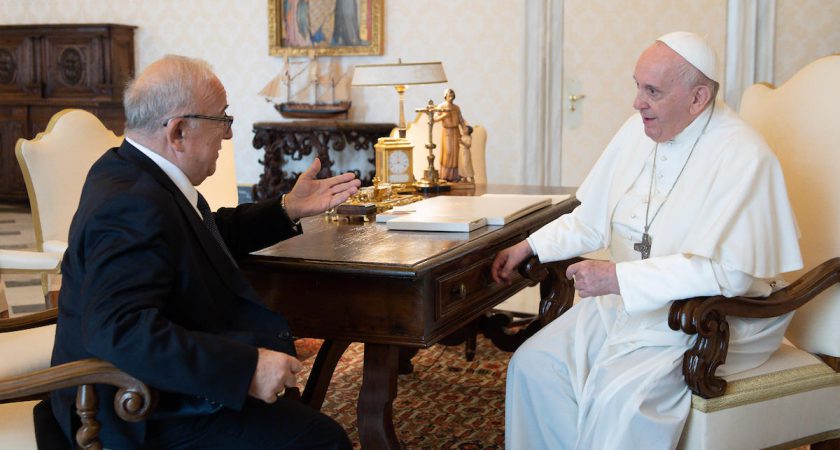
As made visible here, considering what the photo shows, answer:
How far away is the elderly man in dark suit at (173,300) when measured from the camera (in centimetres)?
201

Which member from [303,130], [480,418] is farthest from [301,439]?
[303,130]

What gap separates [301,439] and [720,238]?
4.14ft

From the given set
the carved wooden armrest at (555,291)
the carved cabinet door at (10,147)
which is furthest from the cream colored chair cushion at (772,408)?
the carved cabinet door at (10,147)

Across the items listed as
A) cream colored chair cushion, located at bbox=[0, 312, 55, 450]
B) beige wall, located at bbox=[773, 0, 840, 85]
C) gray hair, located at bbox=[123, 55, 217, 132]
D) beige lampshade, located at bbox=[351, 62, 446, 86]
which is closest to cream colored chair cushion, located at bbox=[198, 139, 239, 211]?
beige lampshade, located at bbox=[351, 62, 446, 86]

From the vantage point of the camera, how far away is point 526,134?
8766mm

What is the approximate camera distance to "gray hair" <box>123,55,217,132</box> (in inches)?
90.1

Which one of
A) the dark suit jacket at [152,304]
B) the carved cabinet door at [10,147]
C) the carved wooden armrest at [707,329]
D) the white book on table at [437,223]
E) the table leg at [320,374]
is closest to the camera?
the dark suit jacket at [152,304]

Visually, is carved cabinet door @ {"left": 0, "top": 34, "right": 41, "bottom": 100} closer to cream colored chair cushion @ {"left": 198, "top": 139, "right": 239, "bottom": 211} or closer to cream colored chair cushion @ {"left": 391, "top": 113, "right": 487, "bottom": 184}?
cream colored chair cushion @ {"left": 198, "top": 139, "right": 239, "bottom": 211}

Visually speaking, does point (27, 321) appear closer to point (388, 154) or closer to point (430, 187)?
point (388, 154)

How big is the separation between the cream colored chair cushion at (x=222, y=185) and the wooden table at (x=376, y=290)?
5.73ft

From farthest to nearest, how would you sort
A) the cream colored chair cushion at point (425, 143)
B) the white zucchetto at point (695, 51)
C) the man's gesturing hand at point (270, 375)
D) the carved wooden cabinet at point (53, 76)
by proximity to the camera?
1. the carved wooden cabinet at point (53, 76)
2. the cream colored chair cushion at point (425, 143)
3. the white zucchetto at point (695, 51)
4. the man's gesturing hand at point (270, 375)

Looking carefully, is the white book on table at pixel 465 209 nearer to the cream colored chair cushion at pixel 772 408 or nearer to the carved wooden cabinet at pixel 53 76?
the cream colored chair cushion at pixel 772 408

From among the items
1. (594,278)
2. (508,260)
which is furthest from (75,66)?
(594,278)

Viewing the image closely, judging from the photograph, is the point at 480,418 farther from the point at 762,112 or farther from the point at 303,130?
the point at 303,130
